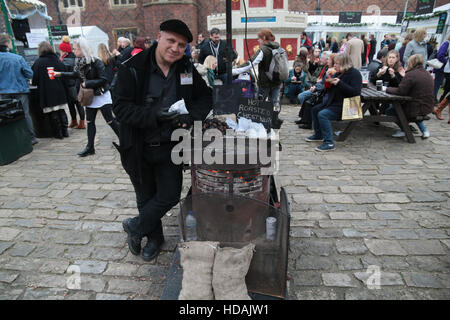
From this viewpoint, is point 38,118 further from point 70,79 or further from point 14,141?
point 14,141

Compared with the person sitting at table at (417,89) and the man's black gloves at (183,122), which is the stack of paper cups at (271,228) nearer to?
the man's black gloves at (183,122)

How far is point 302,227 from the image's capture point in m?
3.33

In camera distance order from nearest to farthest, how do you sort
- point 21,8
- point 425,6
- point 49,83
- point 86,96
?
point 86,96
point 49,83
point 21,8
point 425,6

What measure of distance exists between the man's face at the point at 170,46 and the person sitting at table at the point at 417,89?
508 centimetres

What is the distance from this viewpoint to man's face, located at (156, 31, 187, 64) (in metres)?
2.27

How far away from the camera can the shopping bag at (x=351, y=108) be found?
5.50m

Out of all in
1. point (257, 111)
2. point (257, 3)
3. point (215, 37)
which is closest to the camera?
point (257, 111)

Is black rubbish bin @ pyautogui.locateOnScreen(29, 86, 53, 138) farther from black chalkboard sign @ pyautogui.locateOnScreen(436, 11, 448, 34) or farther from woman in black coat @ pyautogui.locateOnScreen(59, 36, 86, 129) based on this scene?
black chalkboard sign @ pyautogui.locateOnScreen(436, 11, 448, 34)

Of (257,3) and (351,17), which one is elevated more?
(257,3)

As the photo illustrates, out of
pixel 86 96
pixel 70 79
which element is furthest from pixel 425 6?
pixel 86 96

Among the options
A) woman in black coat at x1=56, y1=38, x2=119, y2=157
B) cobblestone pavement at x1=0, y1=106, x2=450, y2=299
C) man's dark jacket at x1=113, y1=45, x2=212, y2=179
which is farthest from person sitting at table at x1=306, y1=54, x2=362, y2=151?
woman in black coat at x1=56, y1=38, x2=119, y2=157

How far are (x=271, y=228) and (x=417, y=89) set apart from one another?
5.12m

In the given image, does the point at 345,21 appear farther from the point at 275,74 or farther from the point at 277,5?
the point at 275,74
